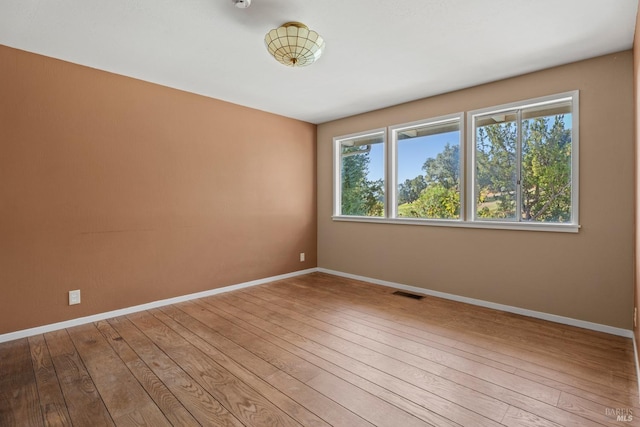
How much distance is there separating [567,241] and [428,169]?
5.62 feet

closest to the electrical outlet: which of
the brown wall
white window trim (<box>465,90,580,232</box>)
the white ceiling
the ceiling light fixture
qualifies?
the brown wall

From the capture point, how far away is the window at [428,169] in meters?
3.88

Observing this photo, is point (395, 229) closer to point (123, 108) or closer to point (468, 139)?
point (468, 139)

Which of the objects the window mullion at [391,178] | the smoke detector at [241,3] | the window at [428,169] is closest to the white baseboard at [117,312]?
the window mullion at [391,178]

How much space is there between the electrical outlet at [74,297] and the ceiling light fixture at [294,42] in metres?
2.90

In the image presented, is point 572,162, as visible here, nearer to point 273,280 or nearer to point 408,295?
point 408,295

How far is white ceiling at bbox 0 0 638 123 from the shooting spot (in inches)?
85.4

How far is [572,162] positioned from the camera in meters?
2.99

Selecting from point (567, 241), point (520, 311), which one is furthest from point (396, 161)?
point (520, 311)

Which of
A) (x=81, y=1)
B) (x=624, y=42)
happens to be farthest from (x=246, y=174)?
(x=624, y=42)

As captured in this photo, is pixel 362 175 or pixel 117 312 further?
pixel 362 175

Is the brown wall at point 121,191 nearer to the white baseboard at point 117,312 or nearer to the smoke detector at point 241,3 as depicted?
the white baseboard at point 117,312

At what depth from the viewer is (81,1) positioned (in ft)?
6.89

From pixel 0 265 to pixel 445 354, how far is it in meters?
3.75
